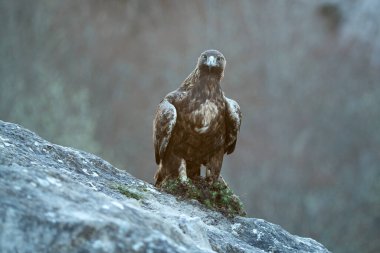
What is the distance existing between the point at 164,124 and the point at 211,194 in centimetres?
100

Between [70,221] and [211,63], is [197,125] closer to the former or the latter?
[211,63]

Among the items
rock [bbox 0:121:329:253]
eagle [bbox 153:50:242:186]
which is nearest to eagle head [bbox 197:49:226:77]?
eagle [bbox 153:50:242:186]

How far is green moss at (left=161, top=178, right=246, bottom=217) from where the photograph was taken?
5355mm

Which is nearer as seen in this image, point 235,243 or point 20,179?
point 20,179

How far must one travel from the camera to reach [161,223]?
302 cm

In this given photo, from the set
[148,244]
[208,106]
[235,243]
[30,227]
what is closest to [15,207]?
Answer: [30,227]

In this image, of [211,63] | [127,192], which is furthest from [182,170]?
[127,192]

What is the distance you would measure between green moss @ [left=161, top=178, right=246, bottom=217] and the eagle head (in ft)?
3.98

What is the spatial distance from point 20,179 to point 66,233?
0.43 m

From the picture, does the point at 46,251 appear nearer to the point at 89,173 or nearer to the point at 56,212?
the point at 56,212

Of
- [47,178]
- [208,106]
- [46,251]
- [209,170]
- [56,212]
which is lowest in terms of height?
[46,251]

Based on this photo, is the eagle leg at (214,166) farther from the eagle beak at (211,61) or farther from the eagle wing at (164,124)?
the eagle beak at (211,61)

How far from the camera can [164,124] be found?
6.16m

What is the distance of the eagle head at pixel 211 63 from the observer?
20.7 ft
